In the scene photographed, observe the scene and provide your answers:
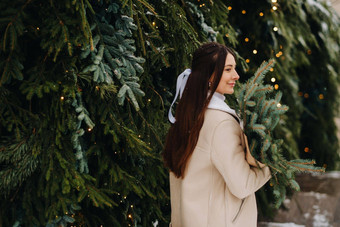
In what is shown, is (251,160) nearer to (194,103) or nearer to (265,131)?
(265,131)

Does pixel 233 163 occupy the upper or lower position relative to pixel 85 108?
upper

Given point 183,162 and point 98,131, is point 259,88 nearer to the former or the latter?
point 183,162

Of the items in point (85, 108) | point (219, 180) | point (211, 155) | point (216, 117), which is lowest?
point (85, 108)

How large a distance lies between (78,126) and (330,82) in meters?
4.28

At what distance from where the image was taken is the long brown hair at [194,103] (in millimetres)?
2404

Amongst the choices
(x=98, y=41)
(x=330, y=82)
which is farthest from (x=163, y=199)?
(x=330, y=82)

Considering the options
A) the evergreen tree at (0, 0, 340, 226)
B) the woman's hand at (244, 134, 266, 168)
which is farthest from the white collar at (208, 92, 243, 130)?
the evergreen tree at (0, 0, 340, 226)

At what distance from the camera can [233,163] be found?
7.50 ft

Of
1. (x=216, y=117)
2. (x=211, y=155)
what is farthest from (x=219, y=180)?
(x=216, y=117)

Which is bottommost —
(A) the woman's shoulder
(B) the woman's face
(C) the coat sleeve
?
(C) the coat sleeve

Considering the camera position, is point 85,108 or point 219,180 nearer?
Result: point 219,180

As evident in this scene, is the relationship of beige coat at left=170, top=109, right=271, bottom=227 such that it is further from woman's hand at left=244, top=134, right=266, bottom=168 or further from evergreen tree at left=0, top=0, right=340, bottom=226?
evergreen tree at left=0, top=0, right=340, bottom=226

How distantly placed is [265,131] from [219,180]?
312 millimetres

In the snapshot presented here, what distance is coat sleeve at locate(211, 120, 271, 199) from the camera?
229 cm
